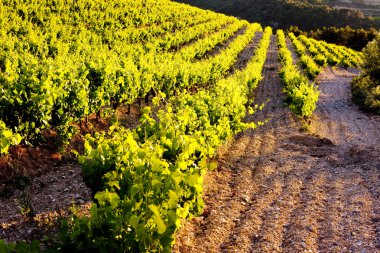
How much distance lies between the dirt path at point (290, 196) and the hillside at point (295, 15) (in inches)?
3198

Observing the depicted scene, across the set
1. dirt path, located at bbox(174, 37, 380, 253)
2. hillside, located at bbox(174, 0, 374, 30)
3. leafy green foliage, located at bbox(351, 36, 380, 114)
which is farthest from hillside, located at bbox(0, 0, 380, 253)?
hillside, located at bbox(174, 0, 374, 30)

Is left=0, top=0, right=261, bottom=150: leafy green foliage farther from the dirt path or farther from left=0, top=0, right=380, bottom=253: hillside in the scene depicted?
the dirt path

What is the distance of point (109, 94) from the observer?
1258 centimetres

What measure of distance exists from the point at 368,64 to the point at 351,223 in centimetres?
2308

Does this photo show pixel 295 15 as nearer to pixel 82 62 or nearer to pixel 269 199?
pixel 82 62

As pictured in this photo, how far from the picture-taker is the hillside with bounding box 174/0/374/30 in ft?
290

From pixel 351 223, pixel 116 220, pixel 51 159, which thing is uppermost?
pixel 116 220

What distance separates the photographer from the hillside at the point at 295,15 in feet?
290

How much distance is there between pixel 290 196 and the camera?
342 inches

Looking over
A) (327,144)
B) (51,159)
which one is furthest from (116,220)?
(327,144)

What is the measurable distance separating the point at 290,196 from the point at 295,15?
303 feet

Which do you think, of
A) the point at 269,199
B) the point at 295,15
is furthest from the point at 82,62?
the point at 295,15

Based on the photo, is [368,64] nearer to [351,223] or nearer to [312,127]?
[312,127]

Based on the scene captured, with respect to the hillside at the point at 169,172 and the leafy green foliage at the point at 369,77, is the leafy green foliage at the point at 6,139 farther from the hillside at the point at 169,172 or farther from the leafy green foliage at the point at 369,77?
the leafy green foliage at the point at 369,77
